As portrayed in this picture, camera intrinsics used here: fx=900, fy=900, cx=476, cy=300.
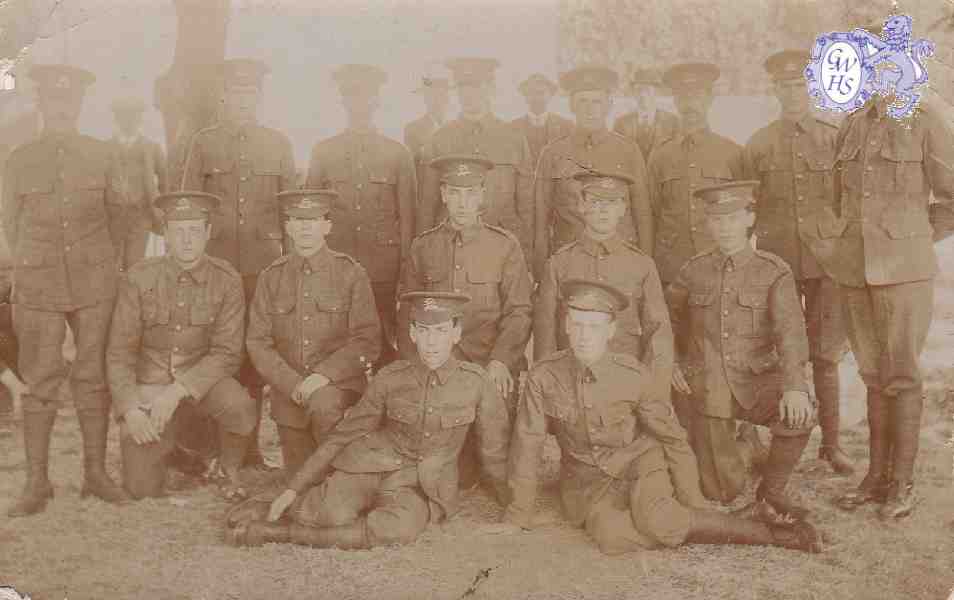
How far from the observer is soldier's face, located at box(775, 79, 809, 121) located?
406cm

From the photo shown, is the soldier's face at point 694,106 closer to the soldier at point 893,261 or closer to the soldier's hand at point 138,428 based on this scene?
the soldier at point 893,261

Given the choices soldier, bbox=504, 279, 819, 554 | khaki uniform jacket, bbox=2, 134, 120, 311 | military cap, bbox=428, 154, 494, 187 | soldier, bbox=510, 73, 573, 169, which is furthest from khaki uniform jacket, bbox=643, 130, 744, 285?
khaki uniform jacket, bbox=2, 134, 120, 311

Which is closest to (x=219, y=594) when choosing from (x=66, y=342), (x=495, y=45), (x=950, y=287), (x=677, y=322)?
(x=66, y=342)

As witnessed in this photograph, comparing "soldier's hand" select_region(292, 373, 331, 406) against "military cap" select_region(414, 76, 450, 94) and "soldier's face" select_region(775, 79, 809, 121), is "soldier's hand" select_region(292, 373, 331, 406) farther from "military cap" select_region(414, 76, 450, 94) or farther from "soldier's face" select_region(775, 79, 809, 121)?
"soldier's face" select_region(775, 79, 809, 121)

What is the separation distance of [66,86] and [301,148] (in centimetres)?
107

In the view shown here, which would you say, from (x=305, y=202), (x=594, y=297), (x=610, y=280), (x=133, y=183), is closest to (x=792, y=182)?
(x=610, y=280)

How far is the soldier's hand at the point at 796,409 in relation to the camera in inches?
152

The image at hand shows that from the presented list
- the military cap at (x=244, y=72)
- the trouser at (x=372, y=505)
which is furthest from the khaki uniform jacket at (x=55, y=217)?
the trouser at (x=372, y=505)

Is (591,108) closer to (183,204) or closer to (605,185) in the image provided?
(605,185)

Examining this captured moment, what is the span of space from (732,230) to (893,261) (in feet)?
2.30

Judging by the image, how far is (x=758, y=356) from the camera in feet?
13.2

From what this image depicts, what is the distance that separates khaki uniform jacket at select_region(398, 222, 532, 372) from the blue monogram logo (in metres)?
1.60

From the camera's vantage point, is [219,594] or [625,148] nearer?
[219,594]

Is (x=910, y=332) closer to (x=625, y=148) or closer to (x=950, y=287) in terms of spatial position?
(x=950, y=287)
